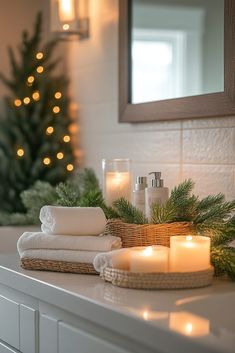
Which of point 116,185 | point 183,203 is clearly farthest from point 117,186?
point 183,203

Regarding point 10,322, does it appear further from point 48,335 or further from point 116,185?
point 116,185

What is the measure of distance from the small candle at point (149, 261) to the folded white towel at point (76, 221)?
188mm

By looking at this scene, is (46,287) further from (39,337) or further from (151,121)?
(151,121)

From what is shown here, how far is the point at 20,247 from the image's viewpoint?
166 centimetres

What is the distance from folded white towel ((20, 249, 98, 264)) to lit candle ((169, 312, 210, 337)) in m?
0.39

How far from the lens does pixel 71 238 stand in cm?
160

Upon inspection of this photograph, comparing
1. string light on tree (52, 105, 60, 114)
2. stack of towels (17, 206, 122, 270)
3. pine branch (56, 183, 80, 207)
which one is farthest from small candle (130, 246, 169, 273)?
string light on tree (52, 105, 60, 114)

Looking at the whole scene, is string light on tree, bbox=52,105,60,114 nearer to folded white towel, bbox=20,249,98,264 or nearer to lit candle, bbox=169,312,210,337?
folded white towel, bbox=20,249,98,264

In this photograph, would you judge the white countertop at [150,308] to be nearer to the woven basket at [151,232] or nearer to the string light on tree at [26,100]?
the woven basket at [151,232]

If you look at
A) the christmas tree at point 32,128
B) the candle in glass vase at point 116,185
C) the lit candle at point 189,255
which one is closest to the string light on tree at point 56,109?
the christmas tree at point 32,128

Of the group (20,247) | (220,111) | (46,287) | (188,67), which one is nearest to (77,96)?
(188,67)

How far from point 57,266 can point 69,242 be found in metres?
0.07

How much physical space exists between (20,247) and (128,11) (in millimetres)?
968

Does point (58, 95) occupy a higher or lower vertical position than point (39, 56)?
lower
